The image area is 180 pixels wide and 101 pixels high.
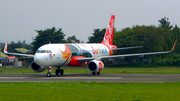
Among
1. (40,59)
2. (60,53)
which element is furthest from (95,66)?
(40,59)

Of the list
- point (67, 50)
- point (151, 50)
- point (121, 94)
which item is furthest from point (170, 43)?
point (121, 94)

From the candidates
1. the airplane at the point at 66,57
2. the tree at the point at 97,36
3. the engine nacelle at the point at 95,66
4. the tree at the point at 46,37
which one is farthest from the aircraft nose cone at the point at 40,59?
the tree at the point at 97,36

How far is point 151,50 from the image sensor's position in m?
60.6

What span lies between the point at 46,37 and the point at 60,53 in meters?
48.5

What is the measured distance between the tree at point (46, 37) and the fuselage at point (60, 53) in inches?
1614

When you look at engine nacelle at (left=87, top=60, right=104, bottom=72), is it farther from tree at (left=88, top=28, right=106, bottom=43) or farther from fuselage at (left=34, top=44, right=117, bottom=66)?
tree at (left=88, top=28, right=106, bottom=43)

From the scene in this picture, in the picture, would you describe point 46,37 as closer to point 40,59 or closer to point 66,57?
point 66,57

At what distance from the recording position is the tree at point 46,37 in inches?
3017

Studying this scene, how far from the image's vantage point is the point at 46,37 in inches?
3049

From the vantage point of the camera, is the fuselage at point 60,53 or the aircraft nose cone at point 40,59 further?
the fuselage at point 60,53

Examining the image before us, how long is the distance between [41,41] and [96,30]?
17.5m

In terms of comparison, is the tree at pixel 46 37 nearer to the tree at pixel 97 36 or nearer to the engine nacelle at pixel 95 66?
the tree at pixel 97 36

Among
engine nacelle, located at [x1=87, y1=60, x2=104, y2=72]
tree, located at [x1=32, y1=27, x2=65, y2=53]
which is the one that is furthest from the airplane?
tree, located at [x1=32, y1=27, x2=65, y2=53]

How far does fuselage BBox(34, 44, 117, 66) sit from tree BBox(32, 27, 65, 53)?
40986 mm
